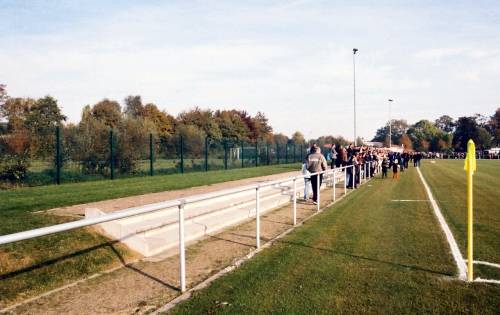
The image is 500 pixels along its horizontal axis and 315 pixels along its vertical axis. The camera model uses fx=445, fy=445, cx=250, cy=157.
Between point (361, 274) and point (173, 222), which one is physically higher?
point (173, 222)

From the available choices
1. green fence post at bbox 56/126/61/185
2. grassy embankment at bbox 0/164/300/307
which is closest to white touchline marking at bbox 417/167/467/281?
grassy embankment at bbox 0/164/300/307

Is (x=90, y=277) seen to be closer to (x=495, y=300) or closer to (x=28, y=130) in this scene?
(x=495, y=300)

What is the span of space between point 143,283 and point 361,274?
297 cm

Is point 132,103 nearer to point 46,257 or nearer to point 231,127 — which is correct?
point 231,127

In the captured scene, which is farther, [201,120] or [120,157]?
[201,120]

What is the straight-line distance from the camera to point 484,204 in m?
14.1

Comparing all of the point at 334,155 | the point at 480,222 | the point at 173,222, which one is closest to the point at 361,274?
the point at 173,222

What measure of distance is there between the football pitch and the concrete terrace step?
1.57 m

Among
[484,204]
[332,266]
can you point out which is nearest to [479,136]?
[484,204]

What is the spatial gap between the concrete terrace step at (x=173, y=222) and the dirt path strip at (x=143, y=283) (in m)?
0.36

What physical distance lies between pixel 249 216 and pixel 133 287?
6.18 meters

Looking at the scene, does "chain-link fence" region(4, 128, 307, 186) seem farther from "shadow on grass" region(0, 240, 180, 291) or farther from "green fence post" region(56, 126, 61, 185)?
"shadow on grass" region(0, 240, 180, 291)

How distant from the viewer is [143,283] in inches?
236

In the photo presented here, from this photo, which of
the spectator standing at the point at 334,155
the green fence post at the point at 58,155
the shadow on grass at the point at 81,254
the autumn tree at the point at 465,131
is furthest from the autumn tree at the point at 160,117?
the autumn tree at the point at 465,131
